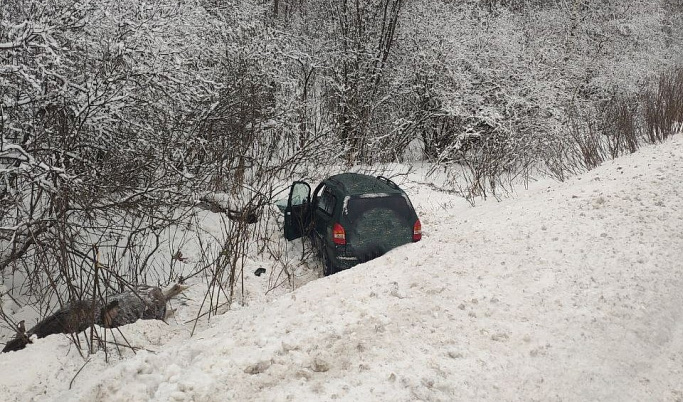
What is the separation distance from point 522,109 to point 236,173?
9.62 meters

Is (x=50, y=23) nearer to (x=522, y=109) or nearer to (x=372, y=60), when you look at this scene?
(x=372, y=60)

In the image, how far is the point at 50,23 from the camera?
6535mm

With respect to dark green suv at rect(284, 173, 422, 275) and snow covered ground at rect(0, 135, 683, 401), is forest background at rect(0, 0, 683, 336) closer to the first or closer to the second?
snow covered ground at rect(0, 135, 683, 401)

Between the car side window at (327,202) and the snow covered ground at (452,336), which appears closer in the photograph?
the snow covered ground at (452,336)

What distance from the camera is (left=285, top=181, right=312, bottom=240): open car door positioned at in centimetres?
797

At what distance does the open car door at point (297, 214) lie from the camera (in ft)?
26.1

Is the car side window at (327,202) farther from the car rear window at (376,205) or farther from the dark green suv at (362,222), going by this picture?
the car rear window at (376,205)

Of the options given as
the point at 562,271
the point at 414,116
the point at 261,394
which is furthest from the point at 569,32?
the point at 261,394

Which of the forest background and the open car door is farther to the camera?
the open car door

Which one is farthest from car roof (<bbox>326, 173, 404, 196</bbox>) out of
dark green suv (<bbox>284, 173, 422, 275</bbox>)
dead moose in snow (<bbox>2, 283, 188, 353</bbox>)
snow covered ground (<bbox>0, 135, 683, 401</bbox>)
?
dead moose in snow (<bbox>2, 283, 188, 353</bbox>)

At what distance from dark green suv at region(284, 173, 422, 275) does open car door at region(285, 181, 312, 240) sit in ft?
2.42

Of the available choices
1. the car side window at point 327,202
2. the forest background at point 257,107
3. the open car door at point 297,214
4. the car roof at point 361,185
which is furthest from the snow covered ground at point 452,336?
the open car door at point 297,214

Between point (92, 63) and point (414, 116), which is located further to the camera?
point (414, 116)

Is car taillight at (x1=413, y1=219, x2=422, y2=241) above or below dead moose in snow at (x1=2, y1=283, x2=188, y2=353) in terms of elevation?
below
